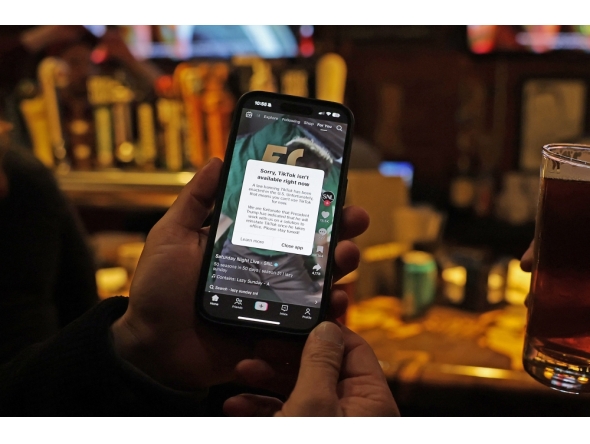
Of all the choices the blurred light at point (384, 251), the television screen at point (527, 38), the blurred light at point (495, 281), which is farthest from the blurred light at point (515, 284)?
the television screen at point (527, 38)

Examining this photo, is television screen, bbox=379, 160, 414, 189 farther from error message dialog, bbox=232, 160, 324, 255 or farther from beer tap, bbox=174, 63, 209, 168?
Result: error message dialog, bbox=232, 160, 324, 255

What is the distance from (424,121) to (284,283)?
2.07 metres

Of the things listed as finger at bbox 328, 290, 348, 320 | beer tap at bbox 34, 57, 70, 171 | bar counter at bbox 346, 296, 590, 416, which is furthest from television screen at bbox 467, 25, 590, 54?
finger at bbox 328, 290, 348, 320

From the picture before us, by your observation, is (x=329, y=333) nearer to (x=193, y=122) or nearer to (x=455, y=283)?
(x=455, y=283)

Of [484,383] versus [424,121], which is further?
[424,121]

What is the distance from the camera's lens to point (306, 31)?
248 centimetres

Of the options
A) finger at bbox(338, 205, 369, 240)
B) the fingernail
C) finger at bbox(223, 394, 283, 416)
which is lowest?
finger at bbox(223, 394, 283, 416)

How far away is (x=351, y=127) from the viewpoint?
851mm

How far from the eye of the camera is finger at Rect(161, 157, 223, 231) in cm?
83

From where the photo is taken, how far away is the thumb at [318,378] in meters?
0.65

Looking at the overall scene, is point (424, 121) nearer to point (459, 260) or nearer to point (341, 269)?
point (459, 260)

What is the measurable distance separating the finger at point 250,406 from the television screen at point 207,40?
→ 71.9 inches

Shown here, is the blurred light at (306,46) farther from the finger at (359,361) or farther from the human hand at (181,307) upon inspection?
the finger at (359,361)
